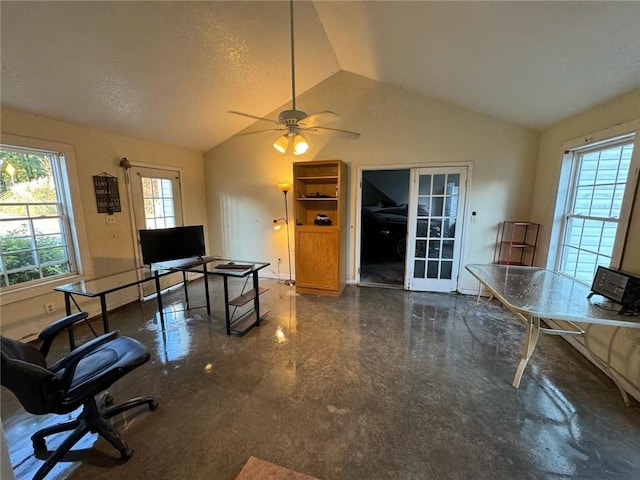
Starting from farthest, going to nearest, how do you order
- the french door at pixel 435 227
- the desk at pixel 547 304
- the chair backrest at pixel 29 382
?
1. the french door at pixel 435 227
2. the desk at pixel 547 304
3. the chair backrest at pixel 29 382

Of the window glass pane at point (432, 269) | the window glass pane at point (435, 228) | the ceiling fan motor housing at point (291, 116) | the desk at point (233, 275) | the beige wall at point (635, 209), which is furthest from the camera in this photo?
the window glass pane at point (432, 269)

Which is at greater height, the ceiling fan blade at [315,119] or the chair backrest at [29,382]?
the ceiling fan blade at [315,119]

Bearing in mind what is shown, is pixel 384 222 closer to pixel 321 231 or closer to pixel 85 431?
pixel 321 231

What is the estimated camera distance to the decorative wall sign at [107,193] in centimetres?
329

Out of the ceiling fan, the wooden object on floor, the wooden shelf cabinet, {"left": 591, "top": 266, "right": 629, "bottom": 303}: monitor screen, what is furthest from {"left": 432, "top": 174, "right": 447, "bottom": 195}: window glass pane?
the wooden object on floor

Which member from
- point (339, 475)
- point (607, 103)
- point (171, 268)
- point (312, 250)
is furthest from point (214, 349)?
point (607, 103)

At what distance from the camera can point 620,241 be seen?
7.29ft

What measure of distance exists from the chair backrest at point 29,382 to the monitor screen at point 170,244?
176cm

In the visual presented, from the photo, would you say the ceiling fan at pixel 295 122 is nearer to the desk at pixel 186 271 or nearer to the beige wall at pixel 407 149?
the desk at pixel 186 271

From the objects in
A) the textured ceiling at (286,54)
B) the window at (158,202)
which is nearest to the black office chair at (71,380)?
the textured ceiling at (286,54)

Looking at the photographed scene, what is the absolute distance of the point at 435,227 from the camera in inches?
160

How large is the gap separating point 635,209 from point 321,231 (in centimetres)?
309

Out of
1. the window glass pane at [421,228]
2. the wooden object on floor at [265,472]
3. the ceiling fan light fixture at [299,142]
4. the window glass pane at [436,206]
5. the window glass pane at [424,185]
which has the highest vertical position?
the ceiling fan light fixture at [299,142]

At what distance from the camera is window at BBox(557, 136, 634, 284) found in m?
2.41
